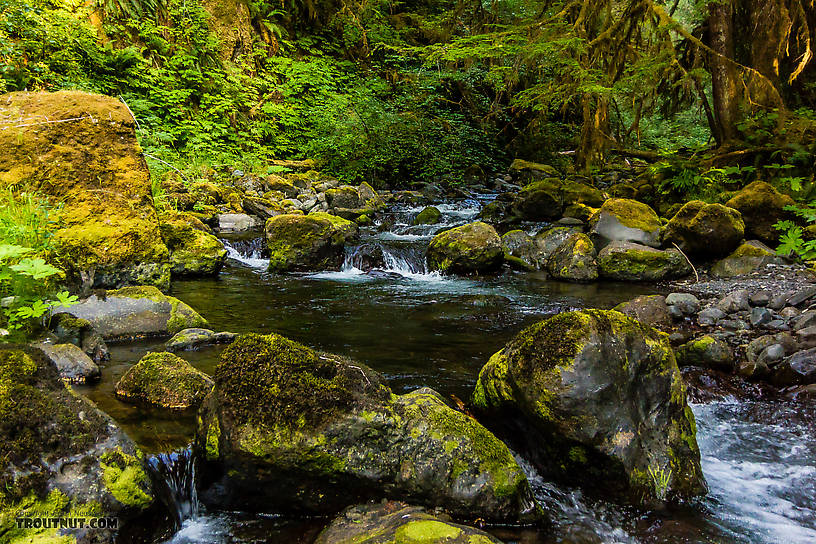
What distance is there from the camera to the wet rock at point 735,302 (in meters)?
5.84

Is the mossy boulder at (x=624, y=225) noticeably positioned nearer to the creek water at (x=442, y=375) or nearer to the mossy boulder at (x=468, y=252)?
the creek water at (x=442, y=375)

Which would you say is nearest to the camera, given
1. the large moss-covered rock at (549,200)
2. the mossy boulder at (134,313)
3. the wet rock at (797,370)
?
the wet rock at (797,370)

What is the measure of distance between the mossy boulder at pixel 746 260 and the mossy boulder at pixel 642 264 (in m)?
0.48

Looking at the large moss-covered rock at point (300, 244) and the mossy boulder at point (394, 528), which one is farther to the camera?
the large moss-covered rock at point (300, 244)

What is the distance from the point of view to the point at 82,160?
579 cm

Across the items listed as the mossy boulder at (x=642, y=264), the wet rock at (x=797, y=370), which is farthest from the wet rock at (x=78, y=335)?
the mossy boulder at (x=642, y=264)

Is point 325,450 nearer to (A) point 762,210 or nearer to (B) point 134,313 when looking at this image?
(B) point 134,313

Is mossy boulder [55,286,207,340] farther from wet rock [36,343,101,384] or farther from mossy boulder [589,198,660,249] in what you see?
mossy boulder [589,198,660,249]

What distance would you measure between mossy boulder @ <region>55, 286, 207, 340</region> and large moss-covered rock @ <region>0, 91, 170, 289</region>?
1.58ft

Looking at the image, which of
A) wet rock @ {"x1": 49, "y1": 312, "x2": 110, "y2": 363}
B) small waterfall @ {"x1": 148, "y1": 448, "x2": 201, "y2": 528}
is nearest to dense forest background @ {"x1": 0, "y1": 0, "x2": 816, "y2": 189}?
wet rock @ {"x1": 49, "y1": 312, "x2": 110, "y2": 363}

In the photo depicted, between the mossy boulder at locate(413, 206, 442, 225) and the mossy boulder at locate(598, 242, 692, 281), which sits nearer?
the mossy boulder at locate(598, 242, 692, 281)

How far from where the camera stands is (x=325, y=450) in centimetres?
247

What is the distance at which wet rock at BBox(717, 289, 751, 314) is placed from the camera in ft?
19.2

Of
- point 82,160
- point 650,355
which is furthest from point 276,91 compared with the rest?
point 650,355
